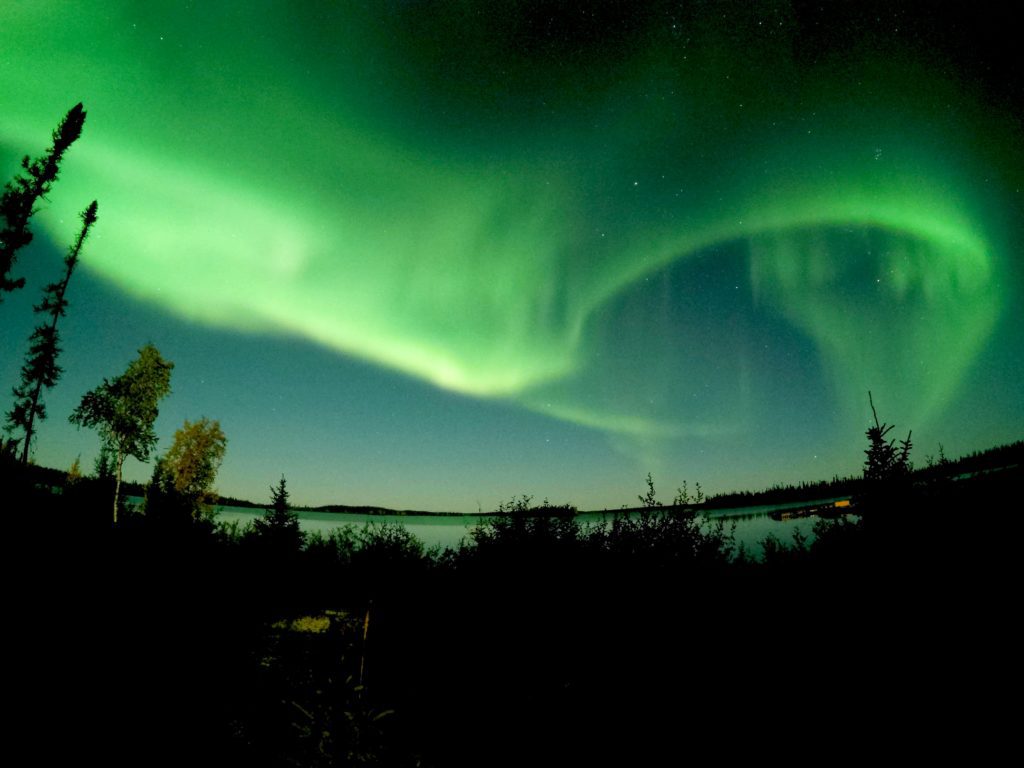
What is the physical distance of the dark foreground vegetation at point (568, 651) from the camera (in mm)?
7645

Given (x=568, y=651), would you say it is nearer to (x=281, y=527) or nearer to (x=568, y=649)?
(x=568, y=649)

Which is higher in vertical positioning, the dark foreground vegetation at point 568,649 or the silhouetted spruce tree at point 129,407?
the silhouetted spruce tree at point 129,407

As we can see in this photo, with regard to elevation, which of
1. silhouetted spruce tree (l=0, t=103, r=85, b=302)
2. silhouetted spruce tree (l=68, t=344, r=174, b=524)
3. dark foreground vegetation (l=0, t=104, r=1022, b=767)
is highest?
silhouetted spruce tree (l=0, t=103, r=85, b=302)

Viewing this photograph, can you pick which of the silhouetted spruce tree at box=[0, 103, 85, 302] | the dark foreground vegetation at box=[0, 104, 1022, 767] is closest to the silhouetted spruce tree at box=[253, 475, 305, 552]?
the dark foreground vegetation at box=[0, 104, 1022, 767]

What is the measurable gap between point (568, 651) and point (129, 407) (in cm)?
3896

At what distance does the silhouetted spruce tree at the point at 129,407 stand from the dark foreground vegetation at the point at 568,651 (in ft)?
59.0

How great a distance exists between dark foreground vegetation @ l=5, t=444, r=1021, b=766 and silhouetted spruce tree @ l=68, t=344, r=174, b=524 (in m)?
18.0

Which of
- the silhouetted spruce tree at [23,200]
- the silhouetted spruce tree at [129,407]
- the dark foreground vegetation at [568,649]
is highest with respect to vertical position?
the silhouetted spruce tree at [23,200]

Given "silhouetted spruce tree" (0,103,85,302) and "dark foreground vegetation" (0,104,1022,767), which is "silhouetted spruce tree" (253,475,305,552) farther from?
"silhouetted spruce tree" (0,103,85,302)

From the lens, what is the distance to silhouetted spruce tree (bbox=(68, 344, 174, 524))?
32.1m

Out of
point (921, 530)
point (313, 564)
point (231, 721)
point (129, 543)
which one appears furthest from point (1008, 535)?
point (129, 543)

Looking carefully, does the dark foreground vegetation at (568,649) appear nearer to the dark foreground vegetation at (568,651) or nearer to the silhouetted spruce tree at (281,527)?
the dark foreground vegetation at (568,651)

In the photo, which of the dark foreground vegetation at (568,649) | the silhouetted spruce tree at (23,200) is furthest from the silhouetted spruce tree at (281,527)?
the silhouetted spruce tree at (23,200)

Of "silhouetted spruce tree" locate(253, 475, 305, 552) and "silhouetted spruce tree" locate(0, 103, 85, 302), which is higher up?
"silhouetted spruce tree" locate(0, 103, 85, 302)
